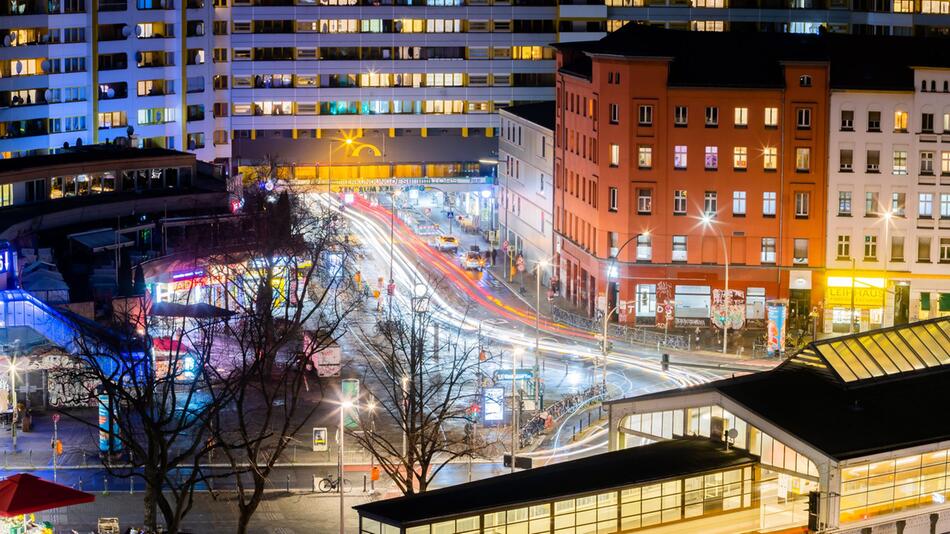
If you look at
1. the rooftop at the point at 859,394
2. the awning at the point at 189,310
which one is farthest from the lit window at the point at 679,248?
the rooftop at the point at 859,394

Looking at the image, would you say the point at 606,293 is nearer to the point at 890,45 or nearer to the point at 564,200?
the point at 564,200

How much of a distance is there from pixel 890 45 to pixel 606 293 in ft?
90.2

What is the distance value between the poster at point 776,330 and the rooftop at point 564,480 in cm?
5136

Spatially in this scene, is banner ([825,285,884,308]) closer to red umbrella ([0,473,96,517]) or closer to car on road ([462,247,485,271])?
car on road ([462,247,485,271])

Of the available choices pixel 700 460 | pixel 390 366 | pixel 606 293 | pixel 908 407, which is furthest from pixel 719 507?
pixel 606 293

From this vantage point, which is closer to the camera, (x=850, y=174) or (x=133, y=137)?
(x=850, y=174)

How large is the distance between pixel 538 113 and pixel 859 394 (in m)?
94.2

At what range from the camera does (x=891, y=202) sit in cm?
14575

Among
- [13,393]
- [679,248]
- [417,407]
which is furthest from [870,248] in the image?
[13,393]

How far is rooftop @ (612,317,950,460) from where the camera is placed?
82500 mm

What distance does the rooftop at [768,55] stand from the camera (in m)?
146

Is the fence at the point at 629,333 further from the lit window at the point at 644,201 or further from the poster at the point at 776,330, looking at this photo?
the lit window at the point at 644,201

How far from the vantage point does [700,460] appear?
266 feet

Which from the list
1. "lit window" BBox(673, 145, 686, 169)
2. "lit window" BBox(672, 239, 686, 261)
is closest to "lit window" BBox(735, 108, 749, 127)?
"lit window" BBox(673, 145, 686, 169)
